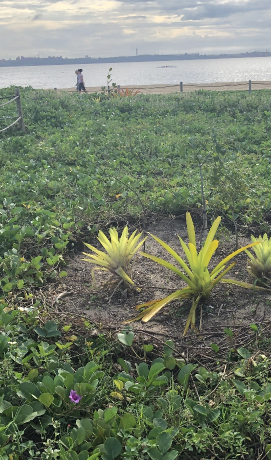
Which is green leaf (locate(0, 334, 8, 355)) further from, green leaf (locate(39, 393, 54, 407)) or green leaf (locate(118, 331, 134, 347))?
green leaf (locate(118, 331, 134, 347))

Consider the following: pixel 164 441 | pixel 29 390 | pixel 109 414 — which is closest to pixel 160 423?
pixel 164 441

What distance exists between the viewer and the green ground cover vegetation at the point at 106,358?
222cm

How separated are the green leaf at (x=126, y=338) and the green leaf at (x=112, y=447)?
0.75 metres

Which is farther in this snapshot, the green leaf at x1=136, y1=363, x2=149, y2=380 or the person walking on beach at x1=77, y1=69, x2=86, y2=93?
the person walking on beach at x1=77, y1=69, x2=86, y2=93

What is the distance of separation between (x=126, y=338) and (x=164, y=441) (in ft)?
2.74

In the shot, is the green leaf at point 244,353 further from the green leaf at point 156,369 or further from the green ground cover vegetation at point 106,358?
the green leaf at point 156,369

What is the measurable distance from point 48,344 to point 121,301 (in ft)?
3.00

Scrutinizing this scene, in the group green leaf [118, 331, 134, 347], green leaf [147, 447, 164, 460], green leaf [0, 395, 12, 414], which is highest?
green leaf [118, 331, 134, 347]

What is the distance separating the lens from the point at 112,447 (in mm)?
2094

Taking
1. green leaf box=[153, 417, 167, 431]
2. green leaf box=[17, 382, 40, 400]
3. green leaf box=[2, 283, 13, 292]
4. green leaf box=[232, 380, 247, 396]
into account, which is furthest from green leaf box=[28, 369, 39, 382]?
green leaf box=[232, 380, 247, 396]

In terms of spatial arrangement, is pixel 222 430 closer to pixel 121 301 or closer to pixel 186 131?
pixel 121 301

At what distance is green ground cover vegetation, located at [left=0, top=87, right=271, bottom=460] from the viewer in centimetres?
222

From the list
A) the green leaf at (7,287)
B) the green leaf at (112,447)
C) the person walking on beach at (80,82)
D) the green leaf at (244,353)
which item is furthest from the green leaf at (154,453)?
the person walking on beach at (80,82)

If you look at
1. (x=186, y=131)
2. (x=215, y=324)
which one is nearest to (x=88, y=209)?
(x=215, y=324)
